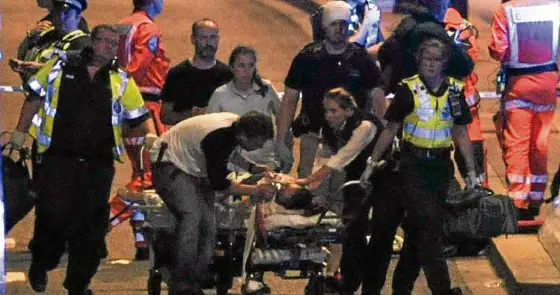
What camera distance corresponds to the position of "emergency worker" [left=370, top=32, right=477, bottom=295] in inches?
317

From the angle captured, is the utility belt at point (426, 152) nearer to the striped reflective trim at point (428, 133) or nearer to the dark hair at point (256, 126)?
the striped reflective trim at point (428, 133)

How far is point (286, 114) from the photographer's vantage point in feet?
29.8

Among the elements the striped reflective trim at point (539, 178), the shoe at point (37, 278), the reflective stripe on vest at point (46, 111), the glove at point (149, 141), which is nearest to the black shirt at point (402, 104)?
the glove at point (149, 141)

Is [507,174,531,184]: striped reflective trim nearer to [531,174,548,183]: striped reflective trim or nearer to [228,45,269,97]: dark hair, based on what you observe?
[531,174,548,183]: striped reflective trim

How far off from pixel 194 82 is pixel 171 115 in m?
0.27

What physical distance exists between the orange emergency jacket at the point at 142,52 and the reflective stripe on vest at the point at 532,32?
2526 millimetres

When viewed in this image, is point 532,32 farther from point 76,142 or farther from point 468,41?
point 76,142

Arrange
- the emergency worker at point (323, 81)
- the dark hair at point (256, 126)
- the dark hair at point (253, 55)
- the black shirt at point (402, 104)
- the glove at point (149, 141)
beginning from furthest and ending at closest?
the emergency worker at point (323, 81) < the dark hair at point (253, 55) < the glove at point (149, 141) < the black shirt at point (402, 104) < the dark hair at point (256, 126)

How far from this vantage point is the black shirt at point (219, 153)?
7828 mm

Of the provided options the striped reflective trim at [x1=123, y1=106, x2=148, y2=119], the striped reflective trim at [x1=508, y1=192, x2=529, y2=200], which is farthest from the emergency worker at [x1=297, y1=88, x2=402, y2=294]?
the striped reflective trim at [x1=508, y1=192, x2=529, y2=200]

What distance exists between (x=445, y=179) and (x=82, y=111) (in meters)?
2.16

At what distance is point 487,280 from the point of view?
29.5ft

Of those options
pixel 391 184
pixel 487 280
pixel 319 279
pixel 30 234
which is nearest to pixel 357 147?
pixel 391 184

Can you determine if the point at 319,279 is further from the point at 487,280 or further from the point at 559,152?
the point at 559,152
